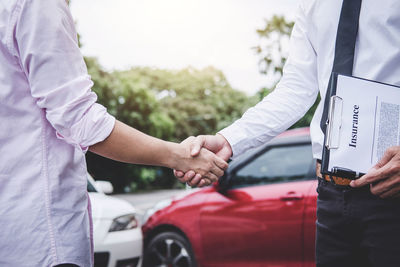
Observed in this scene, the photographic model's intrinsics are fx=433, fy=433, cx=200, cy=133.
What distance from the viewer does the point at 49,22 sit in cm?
134

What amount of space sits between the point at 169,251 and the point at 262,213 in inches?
48.7

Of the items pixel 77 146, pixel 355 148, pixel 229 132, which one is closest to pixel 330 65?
pixel 355 148

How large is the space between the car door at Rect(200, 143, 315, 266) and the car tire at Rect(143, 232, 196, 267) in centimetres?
26

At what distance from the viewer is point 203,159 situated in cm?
217

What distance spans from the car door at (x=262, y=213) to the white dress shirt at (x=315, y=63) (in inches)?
74.2

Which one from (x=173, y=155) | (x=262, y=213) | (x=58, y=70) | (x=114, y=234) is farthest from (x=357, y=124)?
(x=114, y=234)

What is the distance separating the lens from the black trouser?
5.05 feet

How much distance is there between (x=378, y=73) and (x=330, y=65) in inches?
8.5

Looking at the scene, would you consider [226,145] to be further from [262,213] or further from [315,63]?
[262,213]

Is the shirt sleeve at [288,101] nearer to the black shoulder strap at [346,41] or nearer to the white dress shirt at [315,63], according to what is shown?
the white dress shirt at [315,63]

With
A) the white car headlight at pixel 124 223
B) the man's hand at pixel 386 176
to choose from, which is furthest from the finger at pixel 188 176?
the white car headlight at pixel 124 223

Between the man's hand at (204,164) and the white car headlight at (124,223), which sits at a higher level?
the man's hand at (204,164)

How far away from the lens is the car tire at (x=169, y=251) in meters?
4.56

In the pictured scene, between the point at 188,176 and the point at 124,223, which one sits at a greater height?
the point at 188,176
